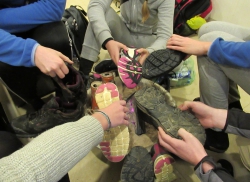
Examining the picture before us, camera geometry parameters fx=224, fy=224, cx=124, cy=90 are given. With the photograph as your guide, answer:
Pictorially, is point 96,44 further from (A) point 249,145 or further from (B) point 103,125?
(A) point 249,145

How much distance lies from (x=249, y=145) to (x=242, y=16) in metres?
1.04

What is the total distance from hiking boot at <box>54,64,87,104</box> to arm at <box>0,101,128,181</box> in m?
0.17

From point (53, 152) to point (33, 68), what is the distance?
53cm

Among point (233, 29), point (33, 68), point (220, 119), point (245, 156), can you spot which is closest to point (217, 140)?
point (245, 156)

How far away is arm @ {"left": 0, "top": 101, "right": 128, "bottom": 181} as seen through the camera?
1.45 ft

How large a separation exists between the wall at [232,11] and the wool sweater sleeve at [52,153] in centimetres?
140

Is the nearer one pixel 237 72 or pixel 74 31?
pixel 237 72

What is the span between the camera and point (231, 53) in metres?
0.67

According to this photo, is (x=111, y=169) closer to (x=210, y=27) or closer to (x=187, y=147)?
(x=187, y=147)

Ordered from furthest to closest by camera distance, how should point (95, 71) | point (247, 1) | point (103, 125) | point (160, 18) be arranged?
point (247, 1) → point (95, 71) → point (160, 18) → point (103, 125)

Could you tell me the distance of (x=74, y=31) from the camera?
124 cm

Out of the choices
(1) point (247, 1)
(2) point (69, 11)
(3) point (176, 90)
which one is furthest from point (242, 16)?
(2) point (69, 11)

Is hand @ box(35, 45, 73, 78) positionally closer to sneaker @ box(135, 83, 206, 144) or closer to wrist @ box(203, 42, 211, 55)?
sneaker @ box(135, 83, 206, 144)

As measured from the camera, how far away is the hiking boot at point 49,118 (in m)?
0.78
